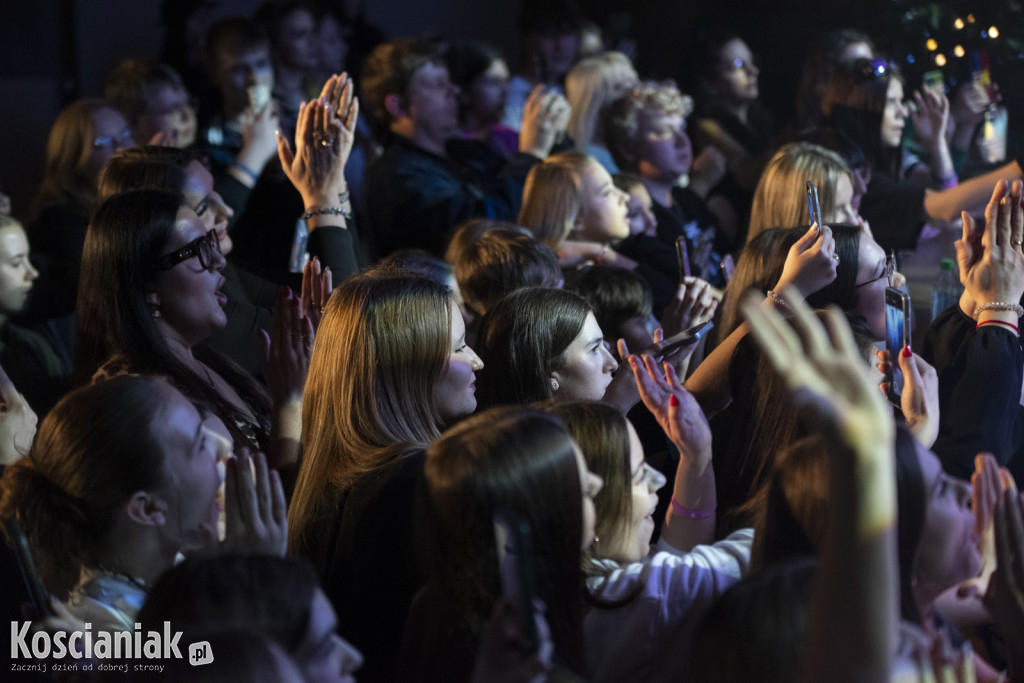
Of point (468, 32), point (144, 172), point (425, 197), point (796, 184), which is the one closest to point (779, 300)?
point (796, 184)

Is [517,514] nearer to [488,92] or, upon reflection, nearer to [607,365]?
[607,365]

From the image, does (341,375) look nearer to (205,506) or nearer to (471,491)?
(205,506)

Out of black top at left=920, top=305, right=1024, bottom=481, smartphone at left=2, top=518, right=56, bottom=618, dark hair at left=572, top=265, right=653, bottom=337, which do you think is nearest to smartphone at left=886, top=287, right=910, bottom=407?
black top at left=920, top=305, right=1024, bottom=481

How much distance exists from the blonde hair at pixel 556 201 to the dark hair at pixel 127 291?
1376 mm

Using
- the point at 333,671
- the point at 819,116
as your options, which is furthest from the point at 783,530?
the point at 819,116

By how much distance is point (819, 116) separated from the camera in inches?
180

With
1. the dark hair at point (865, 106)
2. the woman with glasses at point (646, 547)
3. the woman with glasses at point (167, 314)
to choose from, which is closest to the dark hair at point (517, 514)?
the woman with glasses at point (646, 547)

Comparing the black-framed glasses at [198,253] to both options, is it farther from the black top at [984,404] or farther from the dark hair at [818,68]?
the dark hair at [818,68]

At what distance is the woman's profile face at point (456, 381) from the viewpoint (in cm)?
201

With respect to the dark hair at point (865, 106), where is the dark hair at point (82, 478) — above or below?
below

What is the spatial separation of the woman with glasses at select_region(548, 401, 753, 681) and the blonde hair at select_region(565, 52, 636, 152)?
3130 millimetres

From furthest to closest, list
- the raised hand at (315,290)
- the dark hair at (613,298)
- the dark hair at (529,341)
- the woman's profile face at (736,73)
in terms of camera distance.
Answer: the woman's profile face at (736,73) → the dark hair at (613,298) → the raised hand at (315,290) → the dark hair at (529,341)

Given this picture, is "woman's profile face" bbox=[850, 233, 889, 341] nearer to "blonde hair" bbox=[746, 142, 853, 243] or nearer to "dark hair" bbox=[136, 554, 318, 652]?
"blonde hair" bbox=[746, 142, 853, 243]

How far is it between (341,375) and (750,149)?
3596mm
